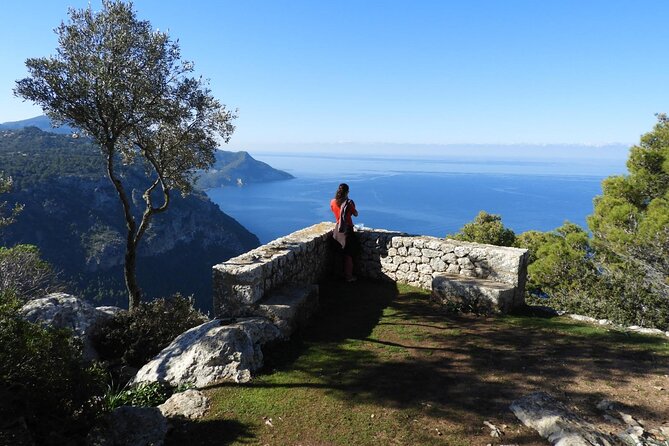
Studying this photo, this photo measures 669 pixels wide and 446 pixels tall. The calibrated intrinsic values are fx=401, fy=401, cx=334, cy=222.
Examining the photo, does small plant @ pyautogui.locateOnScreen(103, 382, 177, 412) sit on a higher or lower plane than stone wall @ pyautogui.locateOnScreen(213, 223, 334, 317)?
lower

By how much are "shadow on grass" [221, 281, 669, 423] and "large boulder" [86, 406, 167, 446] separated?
1.63m

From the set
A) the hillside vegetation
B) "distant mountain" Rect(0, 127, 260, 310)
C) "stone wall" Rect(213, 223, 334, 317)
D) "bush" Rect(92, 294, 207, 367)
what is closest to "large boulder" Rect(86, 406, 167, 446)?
"stone wall" Rect(213, 223, 334, 317)

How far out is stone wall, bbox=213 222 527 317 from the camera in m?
8.03

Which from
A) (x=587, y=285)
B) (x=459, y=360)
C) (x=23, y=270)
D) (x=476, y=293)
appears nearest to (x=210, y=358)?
(x=459, y=360)

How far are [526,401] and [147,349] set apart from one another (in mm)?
7035

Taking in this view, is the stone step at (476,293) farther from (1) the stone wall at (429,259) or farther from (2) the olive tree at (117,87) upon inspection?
(2) the olive tree at (117,87)

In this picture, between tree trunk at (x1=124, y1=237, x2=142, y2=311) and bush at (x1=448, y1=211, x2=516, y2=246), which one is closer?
tree trunk at (x1=124, y1=237, x2=142, y2=311)

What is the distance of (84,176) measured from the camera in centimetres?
9069

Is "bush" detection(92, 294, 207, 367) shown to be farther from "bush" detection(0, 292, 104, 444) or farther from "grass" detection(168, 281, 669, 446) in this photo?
"bush" detection(0, 292, 104, 444)

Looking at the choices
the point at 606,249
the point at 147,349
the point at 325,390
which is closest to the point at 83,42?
the point at 147,349

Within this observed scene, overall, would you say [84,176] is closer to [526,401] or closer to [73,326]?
[73,326]

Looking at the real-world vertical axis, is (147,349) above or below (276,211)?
above

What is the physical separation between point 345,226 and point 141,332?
5468mm

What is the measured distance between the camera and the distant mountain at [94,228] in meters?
76.1
